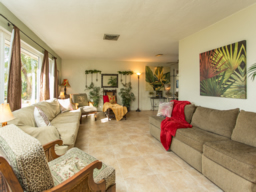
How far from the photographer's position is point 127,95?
7.56 meters

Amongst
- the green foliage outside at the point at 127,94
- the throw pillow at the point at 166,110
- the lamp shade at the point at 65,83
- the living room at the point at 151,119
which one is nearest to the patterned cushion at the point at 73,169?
the living room at the point at 151,119

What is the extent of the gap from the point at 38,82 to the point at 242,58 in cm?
471

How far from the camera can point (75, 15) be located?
2.79m

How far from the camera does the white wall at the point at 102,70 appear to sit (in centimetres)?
714

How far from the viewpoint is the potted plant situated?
24.3 feet

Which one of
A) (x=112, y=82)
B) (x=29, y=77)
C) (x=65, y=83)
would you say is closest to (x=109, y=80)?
(x=112, y=82)

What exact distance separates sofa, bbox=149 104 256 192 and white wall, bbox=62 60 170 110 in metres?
4.92

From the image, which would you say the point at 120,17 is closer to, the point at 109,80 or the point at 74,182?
the point at 74,182

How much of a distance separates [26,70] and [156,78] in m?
5.77

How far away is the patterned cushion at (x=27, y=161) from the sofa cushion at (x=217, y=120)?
2459 millimetres

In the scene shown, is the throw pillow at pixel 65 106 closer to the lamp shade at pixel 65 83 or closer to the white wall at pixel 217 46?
the lamp shade at pixel 65 83

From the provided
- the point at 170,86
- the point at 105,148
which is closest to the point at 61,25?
the point at 105,148

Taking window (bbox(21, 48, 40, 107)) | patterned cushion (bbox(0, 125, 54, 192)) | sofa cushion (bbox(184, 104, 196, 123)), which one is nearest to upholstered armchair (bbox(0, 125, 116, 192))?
patterned cushion (bbox(0, 125, 54, 192))

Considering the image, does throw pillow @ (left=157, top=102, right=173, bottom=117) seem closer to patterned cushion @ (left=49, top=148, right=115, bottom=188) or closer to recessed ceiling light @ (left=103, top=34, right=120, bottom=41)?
recessed ceiling light @ (left=103, top=34, right=120, bottom=41)
